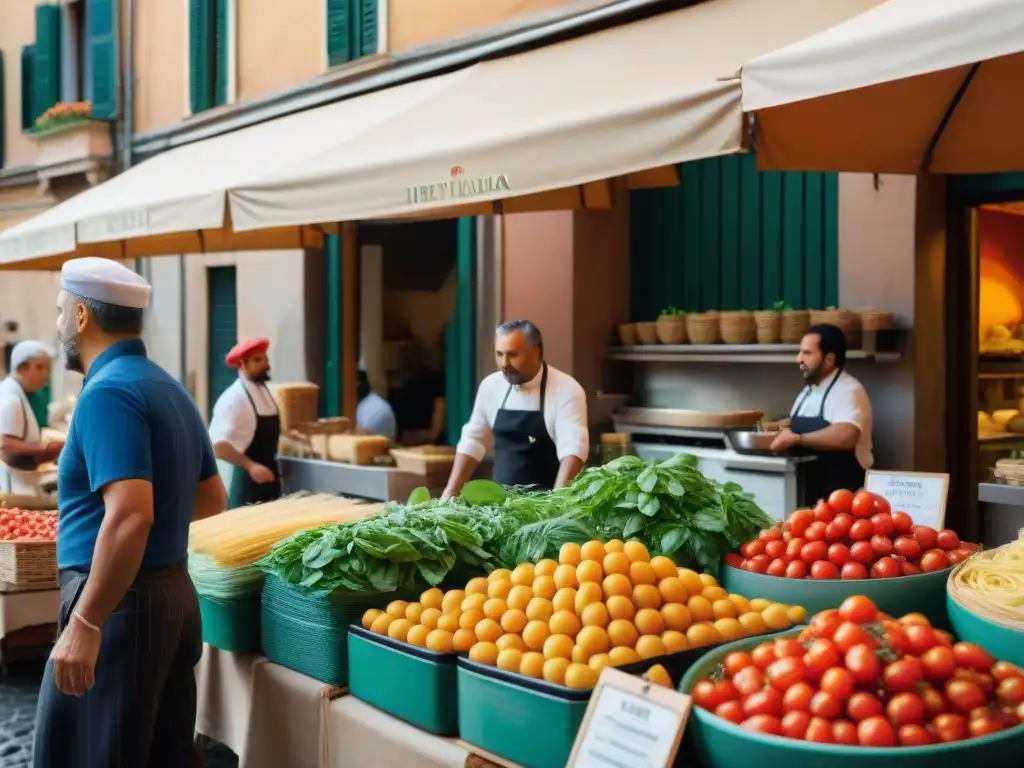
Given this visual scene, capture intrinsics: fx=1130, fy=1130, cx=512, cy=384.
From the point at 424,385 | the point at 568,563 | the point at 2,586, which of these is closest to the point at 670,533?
the point at 568,563

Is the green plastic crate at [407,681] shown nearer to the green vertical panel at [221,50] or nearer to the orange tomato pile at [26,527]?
the orange tomato pile at [26,527]

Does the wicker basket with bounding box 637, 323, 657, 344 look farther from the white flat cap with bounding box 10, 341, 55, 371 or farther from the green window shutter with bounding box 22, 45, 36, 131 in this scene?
the green window shutter with bounding box 22, 45, 36, 131

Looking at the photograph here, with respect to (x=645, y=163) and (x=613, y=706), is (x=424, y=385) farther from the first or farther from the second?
(x=613, y=706)

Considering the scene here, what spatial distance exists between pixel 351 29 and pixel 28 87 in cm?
772

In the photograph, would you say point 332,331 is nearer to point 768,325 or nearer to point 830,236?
point 768,325

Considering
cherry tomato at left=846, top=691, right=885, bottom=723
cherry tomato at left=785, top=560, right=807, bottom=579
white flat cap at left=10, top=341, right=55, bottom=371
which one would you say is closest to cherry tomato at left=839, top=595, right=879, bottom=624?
cherry tomato at left=846, top=691, right=885, bottom=723

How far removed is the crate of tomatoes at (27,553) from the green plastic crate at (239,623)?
2.02 meters

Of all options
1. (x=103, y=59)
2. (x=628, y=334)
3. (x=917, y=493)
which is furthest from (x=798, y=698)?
(x=103, y=59)

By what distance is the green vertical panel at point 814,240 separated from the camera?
25.2ft

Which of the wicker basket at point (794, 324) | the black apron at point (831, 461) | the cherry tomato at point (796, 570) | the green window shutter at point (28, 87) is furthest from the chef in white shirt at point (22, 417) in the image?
the green window shutter at point (28, 87)

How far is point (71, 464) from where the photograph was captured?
315 cm

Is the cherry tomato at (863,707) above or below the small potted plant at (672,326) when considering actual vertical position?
below

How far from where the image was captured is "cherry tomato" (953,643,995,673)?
7.68ft

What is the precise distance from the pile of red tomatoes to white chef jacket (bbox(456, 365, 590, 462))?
2201mm
